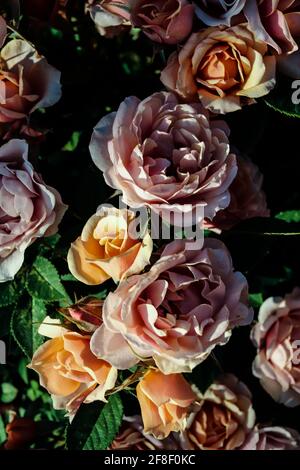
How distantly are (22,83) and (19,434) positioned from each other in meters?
0.67

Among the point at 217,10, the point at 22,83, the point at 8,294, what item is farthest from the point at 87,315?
the point at 217,10

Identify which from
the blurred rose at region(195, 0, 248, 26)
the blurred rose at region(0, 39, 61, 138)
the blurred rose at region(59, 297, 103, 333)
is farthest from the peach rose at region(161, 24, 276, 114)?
the blurred rose at region(59, 297, 103, 333)

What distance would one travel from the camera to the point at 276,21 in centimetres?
96

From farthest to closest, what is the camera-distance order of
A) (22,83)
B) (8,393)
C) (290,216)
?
1. (8,393)
2. (290,216)
3. (22,83)

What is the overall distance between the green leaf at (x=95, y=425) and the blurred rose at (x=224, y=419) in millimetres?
178

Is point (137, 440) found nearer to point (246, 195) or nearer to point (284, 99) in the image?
point (246, 195)

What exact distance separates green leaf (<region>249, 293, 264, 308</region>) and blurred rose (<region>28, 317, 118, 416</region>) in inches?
14.5

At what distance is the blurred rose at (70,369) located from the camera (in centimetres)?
93

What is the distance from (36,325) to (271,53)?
0.54 meters

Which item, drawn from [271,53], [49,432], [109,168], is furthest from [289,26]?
[49,432]

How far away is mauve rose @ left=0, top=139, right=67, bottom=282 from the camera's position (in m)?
0.94

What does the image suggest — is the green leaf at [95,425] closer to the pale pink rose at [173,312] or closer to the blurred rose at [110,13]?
the pale pink rose at [173,312]

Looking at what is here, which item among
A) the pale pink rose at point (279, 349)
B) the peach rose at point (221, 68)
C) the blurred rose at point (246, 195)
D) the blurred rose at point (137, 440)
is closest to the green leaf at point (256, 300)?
the pale pink rose at point (279, 349)
